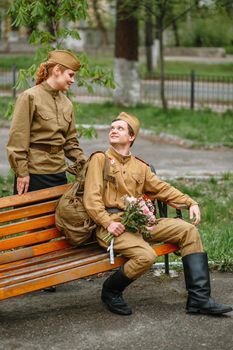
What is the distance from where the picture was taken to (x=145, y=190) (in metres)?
5.75

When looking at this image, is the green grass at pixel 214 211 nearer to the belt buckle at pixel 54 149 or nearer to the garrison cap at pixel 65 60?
the belt buckle at pixel 54 149

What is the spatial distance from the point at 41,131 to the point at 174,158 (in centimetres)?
670

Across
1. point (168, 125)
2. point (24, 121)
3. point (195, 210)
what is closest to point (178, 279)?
point (195, 210)

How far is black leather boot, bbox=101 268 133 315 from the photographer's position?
5.35 m

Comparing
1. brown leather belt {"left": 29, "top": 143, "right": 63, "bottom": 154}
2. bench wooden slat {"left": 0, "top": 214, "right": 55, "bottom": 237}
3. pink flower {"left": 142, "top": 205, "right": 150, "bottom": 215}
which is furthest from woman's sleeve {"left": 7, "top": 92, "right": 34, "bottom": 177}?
pink flower {"left": 142, "top": 205, "right": 150, "bottom": 215}

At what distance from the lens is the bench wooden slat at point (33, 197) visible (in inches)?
213

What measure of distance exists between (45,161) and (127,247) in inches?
37.7

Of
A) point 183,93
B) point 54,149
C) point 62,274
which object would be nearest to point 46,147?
point 54,149

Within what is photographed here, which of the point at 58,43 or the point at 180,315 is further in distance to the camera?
the point at 58,43

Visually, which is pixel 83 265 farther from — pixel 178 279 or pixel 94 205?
pixel 178 279

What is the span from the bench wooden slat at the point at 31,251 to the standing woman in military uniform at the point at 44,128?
43 centimetres

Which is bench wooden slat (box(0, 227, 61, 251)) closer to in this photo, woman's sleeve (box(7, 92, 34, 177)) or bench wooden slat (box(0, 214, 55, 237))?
bench wooden slat (box(0, 214, 55, 237))

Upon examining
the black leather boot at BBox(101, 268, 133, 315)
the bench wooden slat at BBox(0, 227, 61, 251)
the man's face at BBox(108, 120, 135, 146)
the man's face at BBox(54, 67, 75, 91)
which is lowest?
the black leather boot at BBox(101, 268, 133, 315)

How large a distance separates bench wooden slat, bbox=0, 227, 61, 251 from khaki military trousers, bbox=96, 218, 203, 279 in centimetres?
37
